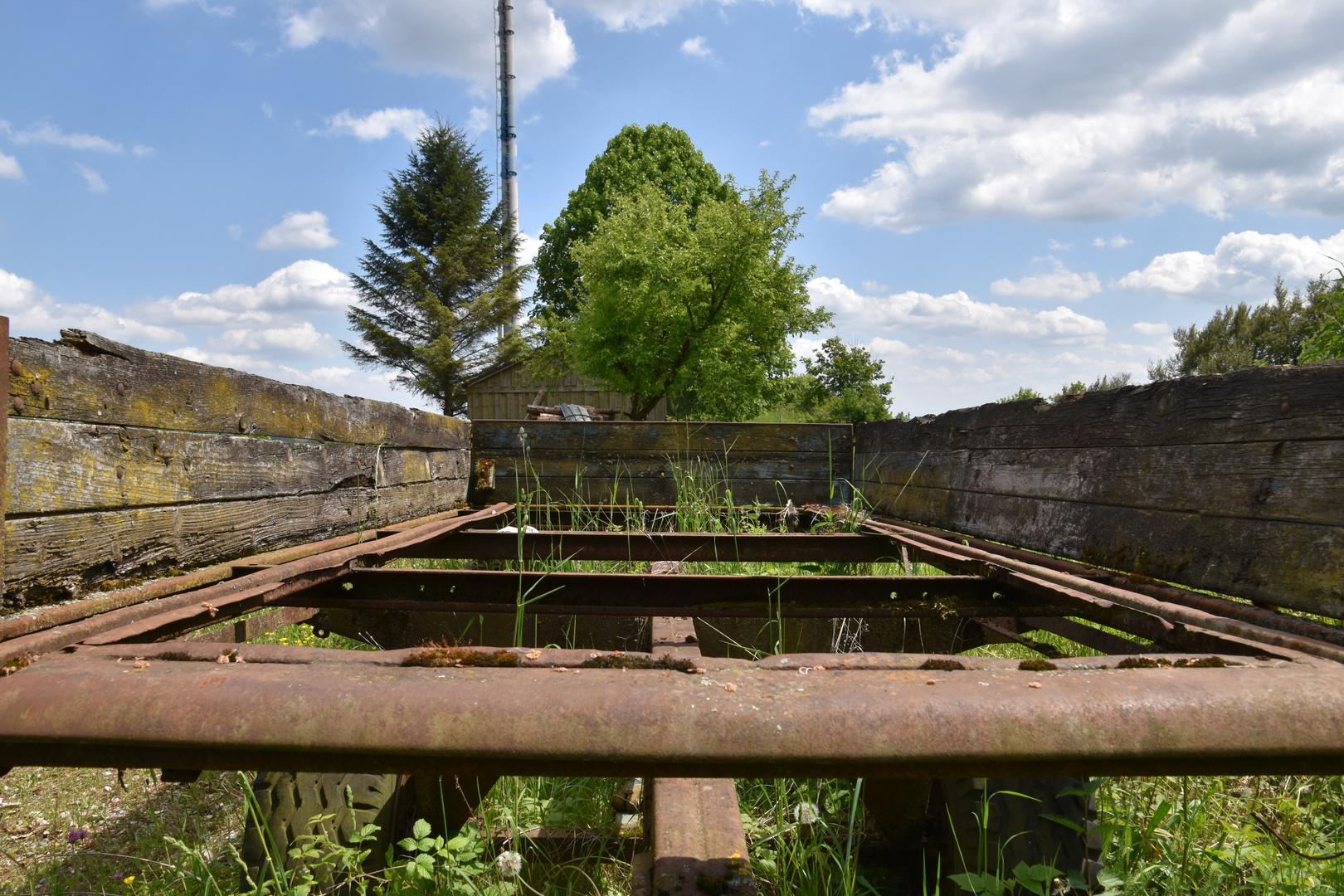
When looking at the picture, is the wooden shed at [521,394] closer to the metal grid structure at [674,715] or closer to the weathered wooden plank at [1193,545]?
the weathered wooden plank at [1193,545]

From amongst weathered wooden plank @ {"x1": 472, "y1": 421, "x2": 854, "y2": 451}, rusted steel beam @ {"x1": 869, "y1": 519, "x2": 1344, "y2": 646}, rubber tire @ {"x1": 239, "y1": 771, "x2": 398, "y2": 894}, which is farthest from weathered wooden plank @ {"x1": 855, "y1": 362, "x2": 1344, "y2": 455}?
rubber tire @ {"x1": 239, "y1": 771, "x2": 398, "y2": 894}

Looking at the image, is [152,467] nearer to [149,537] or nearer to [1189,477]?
[149,537]

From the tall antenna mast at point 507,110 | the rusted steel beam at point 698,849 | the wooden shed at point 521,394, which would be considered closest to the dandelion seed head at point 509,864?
the rusted steel beam at point 698,849

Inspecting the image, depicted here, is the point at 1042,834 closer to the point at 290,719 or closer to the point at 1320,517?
the point at 1320,517

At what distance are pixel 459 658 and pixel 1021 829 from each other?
3.54ft

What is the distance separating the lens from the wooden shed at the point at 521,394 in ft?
77.2

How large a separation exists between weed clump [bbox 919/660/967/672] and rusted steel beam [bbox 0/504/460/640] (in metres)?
1.53

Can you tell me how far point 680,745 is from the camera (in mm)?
842

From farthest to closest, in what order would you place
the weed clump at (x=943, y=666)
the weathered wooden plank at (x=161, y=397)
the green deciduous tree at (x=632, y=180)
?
the green deciduous tree at (x=632, y=180)
the weathered wooden plank at (x=161, y=397)
the weed clump at (x=943, y=666)

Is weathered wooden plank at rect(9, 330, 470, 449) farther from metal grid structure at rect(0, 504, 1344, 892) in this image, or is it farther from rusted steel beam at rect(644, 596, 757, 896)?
rusted steel beam at rect(644, 596, 757, 896)

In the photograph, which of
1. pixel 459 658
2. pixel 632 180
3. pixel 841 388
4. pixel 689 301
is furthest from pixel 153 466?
pixel 841 388

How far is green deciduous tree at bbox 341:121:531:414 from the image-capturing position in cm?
2608

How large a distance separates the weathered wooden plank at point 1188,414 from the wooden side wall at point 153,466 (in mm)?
2570

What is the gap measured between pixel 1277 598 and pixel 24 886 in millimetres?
3152
